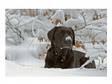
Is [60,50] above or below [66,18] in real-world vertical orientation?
below

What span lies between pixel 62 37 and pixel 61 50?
0.35 feet

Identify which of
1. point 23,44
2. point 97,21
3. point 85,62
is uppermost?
point 97,21

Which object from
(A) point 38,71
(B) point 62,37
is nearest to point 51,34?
(B) point 62,37

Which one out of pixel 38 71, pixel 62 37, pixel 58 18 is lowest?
pixel 38 71

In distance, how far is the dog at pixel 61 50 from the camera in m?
1.70

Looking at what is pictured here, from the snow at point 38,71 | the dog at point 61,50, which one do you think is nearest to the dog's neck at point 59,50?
the dog at point 61,50

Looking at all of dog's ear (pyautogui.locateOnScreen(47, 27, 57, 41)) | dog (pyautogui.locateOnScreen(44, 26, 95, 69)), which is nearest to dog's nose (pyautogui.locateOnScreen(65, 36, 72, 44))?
dog (pyautogui.locateOnScreen(44, 26, 95, 69))

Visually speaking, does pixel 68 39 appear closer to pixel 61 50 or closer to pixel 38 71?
pixel 61 50

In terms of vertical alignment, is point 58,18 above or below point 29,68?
above

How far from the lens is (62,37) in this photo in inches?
67.0
